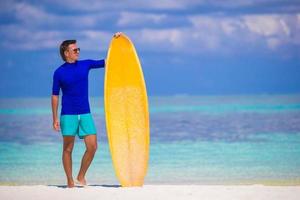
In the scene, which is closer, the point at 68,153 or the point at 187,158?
the point at 68,153

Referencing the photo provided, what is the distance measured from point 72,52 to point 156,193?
1.50 metres

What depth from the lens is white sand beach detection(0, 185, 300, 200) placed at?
695 centimetres

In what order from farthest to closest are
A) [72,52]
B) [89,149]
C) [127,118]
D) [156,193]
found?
[127,118], [89,149], [72,52], [156,193]

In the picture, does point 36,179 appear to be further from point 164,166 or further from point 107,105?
point 107,105

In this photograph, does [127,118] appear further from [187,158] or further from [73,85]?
[187,158]

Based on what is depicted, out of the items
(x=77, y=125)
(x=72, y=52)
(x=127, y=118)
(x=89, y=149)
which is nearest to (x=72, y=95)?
(x=77, y=125)

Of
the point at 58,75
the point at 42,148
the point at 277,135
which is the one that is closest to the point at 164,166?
the point at 42,148

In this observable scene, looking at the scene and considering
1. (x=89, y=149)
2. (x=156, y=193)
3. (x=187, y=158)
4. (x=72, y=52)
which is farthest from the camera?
(x=187, y=158)

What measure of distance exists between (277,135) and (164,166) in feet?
25.7

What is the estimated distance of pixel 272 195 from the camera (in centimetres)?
698

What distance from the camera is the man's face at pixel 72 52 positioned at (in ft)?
24.0

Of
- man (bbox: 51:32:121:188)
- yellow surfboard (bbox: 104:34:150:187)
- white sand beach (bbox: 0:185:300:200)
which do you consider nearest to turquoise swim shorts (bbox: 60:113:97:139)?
man (bbox: 51:32:121:188)

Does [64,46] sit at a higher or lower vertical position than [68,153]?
higher

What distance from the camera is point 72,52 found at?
7328mm
